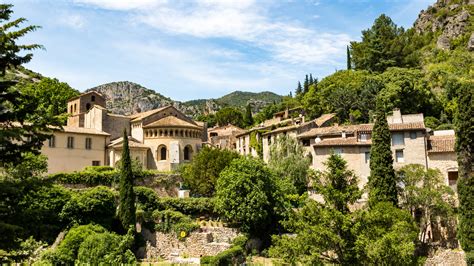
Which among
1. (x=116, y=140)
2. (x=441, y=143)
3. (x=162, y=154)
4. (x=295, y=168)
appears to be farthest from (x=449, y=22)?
(x=116, y=140)

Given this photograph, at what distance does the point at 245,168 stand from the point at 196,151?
16366mm

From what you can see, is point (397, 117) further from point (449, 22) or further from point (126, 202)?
point (449, 22)

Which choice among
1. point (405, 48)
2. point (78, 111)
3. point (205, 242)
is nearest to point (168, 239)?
point (205, 242)

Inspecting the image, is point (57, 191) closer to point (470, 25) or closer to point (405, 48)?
point (405, 48)

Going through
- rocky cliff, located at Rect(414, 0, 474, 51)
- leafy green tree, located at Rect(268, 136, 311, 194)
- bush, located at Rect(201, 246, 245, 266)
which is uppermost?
rocky cliff, located at Rect(414, 0, 474, 51)

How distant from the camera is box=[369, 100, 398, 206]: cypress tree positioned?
108 feet

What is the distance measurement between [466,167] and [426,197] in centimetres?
359

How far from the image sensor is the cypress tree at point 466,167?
2925cm

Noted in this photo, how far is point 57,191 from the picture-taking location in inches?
1411

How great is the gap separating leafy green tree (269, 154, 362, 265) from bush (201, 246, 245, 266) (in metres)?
9.33

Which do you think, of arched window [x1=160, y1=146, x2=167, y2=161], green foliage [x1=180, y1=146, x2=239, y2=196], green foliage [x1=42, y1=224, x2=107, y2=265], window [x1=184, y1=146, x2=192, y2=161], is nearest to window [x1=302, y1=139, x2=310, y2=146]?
green foliage [x1=180, y1=146, x2=239, y2=196]

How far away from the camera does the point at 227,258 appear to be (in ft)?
106

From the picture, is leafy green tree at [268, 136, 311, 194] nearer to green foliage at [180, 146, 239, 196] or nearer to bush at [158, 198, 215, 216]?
green foliage at [180, 146, 239, 196]

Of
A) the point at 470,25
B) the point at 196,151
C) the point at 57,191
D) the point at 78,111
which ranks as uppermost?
A: the point at 470,25
